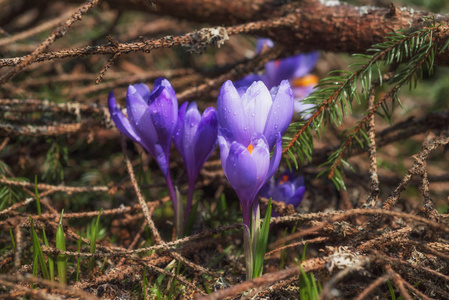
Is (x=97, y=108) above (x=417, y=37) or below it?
below

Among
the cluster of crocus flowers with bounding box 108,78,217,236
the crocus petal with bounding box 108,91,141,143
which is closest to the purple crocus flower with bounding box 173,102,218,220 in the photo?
the cluster of crocus flowers with bounding box 108,78,217,236

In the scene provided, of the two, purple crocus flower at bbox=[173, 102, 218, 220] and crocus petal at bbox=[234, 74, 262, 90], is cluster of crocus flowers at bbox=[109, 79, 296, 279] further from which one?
crocus petal at bbox=[234, 74, 262, 90]

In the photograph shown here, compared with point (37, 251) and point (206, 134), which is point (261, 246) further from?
point (37, 251)

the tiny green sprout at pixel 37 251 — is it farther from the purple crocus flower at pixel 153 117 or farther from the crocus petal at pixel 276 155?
the crocus petal at pixel 276 155

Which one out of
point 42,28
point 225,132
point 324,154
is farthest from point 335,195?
point 42,28

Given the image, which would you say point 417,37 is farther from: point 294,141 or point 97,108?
point 97,108

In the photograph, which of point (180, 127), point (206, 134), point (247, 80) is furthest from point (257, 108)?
point (247, 80)
